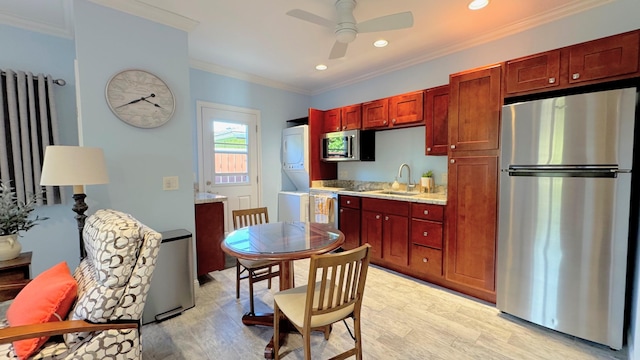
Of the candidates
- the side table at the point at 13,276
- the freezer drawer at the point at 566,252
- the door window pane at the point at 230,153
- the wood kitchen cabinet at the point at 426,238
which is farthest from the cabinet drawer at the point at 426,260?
the side table at the point at 13,276

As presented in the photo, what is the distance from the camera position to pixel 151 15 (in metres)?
2.39

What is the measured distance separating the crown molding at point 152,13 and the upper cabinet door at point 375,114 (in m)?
2.21

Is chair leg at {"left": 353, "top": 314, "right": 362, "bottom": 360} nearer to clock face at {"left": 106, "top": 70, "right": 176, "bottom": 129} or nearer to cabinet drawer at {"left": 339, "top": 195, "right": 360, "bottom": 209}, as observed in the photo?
cabinet drawer at {"left": 339, "top": 195, "right": 360, "bottom": 209}

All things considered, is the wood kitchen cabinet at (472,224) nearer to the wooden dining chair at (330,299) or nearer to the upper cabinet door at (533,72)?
the upper cabinet door at (533,72)

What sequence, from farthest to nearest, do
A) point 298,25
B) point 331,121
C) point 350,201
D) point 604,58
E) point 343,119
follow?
point 331,121 → point 343,119 → point 350,201 → point 298,25 → point 604,58

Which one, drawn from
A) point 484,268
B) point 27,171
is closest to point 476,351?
point 484,268

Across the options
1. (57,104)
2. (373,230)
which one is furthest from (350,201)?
(57,104)

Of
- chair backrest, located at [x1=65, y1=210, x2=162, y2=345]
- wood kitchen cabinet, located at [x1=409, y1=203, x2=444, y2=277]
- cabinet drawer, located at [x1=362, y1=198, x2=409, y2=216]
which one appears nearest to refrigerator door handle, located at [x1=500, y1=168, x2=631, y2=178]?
wood kitchen cabinet, located at [x1=409, y1=203, x2=444, y2=277]

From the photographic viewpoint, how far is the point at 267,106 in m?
4.46

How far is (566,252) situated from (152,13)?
150 inches

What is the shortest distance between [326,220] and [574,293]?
8.49 ft

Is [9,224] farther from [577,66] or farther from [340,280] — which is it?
[577,66]

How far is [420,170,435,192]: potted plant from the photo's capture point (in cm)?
337

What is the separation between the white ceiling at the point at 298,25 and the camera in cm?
231
